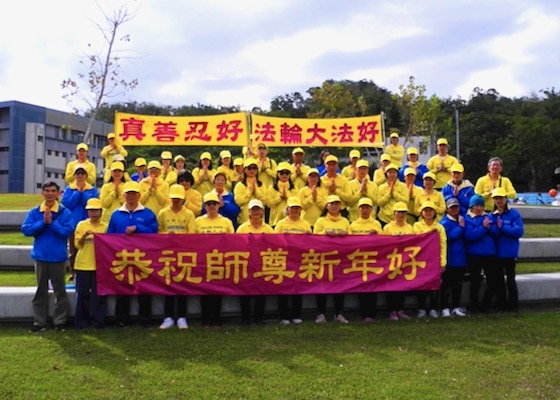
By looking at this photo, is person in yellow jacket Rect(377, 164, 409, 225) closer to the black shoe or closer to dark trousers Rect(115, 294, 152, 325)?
dark trousers Rect(115, 294, 152, 325)

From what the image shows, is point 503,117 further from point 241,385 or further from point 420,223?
point 241,385

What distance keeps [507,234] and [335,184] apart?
2.53 meters

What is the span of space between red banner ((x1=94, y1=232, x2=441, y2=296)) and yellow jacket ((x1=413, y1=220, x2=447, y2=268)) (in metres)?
0.06

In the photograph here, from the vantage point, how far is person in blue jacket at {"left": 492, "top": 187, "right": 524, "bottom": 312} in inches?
280

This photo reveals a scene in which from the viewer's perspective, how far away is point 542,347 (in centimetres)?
589

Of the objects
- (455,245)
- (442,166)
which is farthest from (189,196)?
(442,166)

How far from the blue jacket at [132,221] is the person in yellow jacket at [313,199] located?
7.25 feet

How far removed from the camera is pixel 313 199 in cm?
762

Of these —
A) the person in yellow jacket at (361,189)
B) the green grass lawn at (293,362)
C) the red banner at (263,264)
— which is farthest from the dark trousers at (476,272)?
the person in yellow jacket at (361,189)

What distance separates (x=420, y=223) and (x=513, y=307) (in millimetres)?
1796

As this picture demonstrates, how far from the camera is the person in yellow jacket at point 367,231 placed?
22.8 ft

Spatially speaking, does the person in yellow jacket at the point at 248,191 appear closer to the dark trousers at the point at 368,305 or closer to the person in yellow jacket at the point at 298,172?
the person in yellow jacket at the point at 298,172

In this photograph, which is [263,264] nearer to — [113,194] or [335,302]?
[335,302]

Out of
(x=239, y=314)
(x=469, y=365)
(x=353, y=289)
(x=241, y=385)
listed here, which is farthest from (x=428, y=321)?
(x=241, y=385)
